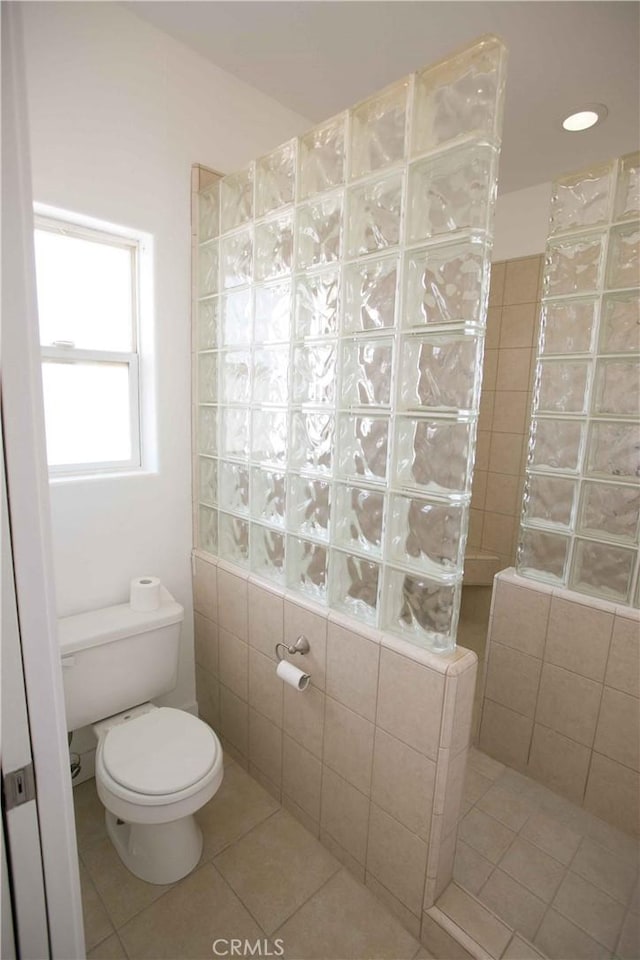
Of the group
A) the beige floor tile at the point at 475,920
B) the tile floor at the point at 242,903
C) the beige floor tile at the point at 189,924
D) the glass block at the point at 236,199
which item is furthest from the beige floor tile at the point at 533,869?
the glass block at the point at 236,199

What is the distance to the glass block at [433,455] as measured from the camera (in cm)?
110

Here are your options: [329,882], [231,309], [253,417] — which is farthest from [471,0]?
[329,882]

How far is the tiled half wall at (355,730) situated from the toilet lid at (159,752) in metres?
0.30

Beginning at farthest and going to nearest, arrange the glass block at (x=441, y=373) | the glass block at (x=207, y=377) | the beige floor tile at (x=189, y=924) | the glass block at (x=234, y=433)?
the glass block at (x=207, y=377), the glass block at (x=234, y=433), the beige floor tile at (x=189, y=924), the glass block at (x=441, y=373)

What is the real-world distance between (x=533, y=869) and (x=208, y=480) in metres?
1.78

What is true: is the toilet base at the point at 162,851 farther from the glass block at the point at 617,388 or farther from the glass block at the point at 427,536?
the glass block at the point at 617,388

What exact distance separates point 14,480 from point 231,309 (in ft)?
4.20

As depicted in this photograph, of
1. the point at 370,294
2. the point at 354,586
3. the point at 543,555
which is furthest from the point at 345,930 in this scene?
the point at 370,294

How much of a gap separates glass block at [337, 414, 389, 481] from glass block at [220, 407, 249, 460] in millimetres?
489

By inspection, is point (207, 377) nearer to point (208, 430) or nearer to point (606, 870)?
point (208, 430)

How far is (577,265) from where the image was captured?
164 centimetres

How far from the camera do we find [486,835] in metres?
1.61

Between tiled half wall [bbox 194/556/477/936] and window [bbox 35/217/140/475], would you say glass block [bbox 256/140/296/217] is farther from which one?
tiled half wall [bbox 194/556/477/936]

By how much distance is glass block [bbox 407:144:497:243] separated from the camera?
1010 millimetres
